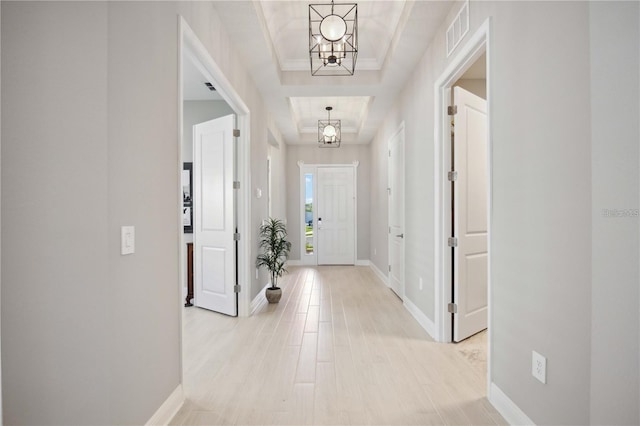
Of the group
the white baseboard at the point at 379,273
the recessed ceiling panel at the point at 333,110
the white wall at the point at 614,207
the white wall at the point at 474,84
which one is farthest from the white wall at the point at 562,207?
the white baseboard at the point at 379,273

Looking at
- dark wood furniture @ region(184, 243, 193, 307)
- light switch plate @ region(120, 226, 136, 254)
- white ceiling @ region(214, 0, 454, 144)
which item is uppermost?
white ceiling @ region(214, 0, 454, 144)

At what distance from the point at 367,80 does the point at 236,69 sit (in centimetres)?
162

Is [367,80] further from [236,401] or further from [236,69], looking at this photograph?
[236,401]

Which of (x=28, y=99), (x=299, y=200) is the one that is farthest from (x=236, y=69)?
(x=299, y=200)

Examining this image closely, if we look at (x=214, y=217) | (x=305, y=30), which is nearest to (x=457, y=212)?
(x=305, y=30)

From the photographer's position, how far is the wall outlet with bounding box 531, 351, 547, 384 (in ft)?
5.35

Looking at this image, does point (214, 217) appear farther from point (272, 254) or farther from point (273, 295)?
point (273, 295)

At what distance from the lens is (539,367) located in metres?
1.67

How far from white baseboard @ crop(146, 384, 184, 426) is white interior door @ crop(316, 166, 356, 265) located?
5750mm

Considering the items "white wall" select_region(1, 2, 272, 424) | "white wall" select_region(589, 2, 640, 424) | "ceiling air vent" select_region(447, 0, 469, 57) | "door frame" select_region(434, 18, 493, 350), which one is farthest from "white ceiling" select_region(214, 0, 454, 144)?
"white wall" select_region(589, 2, 640, 424)

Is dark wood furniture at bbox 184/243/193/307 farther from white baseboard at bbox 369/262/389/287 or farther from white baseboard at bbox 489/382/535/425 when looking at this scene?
white baseboard at bbox 489/382/535/425

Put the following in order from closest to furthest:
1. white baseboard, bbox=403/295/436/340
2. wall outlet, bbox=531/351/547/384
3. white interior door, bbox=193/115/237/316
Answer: wall outlet, bbox=531/351/547/384, white baseboard, bbox=403/295/436/340, white interior door, bbox=193/115/237/316

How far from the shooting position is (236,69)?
333cm

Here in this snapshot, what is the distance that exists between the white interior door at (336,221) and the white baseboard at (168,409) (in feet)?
18.9
